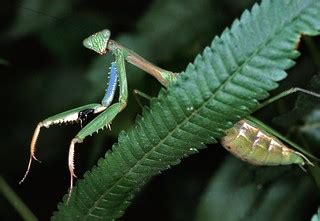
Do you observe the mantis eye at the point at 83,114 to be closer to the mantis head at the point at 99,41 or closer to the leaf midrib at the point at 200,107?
the mantis head at the point at 99,41

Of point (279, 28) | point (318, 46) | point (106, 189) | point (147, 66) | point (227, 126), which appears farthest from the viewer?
point (318, 46)

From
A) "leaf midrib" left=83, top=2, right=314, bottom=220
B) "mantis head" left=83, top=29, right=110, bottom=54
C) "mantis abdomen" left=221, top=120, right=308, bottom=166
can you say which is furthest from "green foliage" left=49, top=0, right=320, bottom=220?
"mantis head" left=83, top=29, right=110, bottom=54

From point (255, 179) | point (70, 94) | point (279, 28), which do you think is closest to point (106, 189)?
point (279, 28)

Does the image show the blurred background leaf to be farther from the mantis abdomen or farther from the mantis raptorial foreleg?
the mantis raptorial foreleg

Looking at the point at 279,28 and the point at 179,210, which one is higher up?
the point at 279,28

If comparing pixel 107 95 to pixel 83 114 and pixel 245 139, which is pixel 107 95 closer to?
pixel 83 114

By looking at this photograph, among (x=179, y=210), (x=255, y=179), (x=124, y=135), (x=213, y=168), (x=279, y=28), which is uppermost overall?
(x=279, y=28)

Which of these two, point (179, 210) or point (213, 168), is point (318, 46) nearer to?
point (213, 168)
